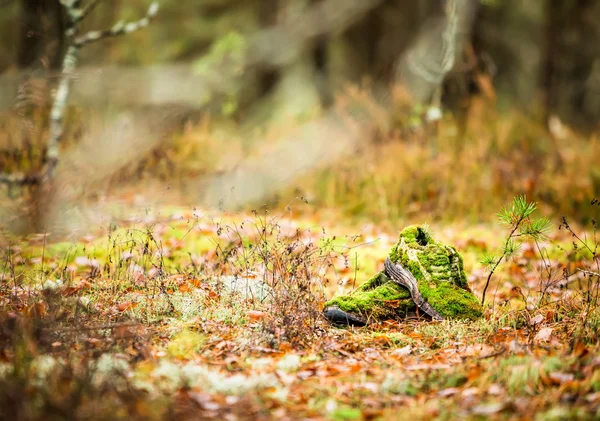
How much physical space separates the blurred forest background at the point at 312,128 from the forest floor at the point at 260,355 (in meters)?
3.15

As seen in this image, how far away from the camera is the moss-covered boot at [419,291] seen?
4246 millimetres

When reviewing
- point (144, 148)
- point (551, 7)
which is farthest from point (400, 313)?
point (551, 7)

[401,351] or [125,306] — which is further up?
[125,306]

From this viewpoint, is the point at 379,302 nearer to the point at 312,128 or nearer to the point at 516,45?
the point at 312,128

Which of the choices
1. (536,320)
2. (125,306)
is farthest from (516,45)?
(125,306)

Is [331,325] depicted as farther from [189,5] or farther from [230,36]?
[189,5]

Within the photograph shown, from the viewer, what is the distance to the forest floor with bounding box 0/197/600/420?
2.75 metres

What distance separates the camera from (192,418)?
2635 millimetres

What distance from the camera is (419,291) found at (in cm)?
434

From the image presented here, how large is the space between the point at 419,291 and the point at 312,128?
6.90 meters

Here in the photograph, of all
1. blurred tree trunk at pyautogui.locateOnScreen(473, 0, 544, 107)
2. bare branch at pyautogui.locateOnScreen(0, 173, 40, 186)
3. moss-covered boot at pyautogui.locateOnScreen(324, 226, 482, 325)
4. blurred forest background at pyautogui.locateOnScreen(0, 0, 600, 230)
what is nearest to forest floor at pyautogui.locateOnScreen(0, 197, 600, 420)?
moss-covered boot at pyautogui.locateOnScreen(324, 226, 482, 325)

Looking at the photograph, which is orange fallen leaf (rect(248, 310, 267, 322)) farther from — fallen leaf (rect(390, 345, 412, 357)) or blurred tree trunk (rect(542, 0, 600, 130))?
blurred tree trunk (rect(542, 0, 600, 130))

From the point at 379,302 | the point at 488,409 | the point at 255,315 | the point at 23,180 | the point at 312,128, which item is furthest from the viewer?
the point at 312,128


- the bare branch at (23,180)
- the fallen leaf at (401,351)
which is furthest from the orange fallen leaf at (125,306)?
the bare branch at (23,180)
